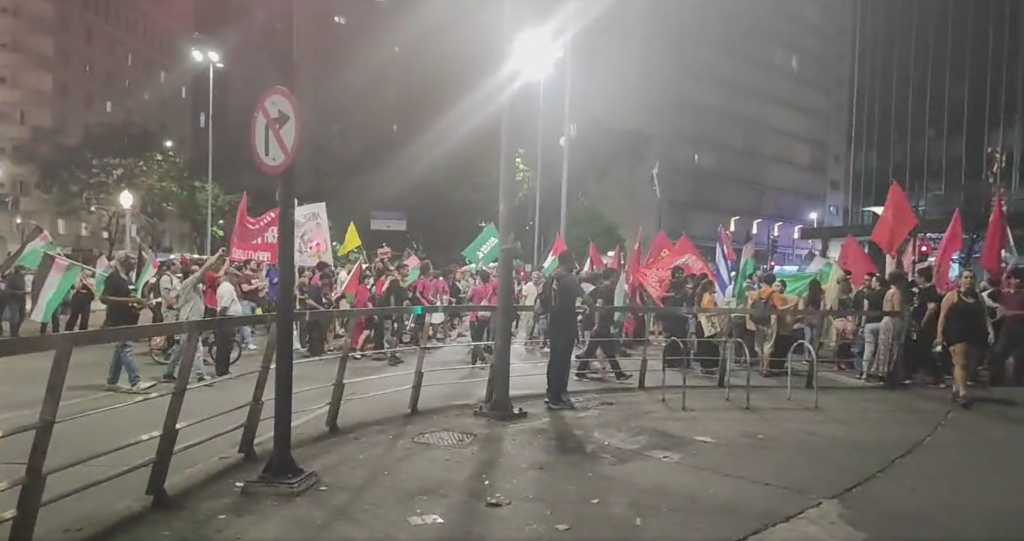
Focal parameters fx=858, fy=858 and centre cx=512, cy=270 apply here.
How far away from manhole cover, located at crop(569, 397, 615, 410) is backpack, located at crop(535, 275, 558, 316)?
1206mm

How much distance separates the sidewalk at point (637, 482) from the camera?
5.64 metres

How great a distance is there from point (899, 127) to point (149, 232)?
159 ft

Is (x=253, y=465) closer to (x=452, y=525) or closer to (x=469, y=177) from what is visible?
(x=452, y=525)

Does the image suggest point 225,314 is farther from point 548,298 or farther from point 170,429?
point 170,429

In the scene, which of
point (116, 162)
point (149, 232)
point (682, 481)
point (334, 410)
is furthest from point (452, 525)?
point (149, 232)

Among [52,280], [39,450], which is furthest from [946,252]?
[39,450]

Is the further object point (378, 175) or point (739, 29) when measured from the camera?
point (739, 29)

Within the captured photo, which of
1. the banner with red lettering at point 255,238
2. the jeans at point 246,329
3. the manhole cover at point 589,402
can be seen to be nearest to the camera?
the manhole cover at point 589,402

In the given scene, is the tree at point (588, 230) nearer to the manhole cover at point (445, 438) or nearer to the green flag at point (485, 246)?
A: the green flag at point (485, 246)

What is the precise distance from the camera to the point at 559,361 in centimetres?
1025

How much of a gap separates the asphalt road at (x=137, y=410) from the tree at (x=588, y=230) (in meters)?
34.5

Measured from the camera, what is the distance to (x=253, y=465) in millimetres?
6992

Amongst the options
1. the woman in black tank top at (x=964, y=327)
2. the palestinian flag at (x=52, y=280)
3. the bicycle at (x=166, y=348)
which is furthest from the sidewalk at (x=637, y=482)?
the palestinian flag at (x=52, y=280)

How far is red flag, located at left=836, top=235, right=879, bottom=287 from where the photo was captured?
17141 millimetres
